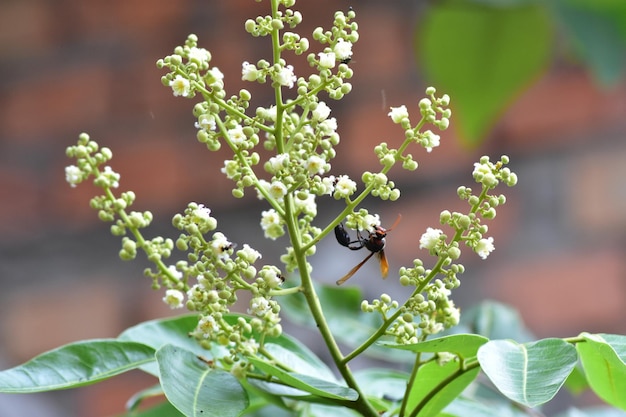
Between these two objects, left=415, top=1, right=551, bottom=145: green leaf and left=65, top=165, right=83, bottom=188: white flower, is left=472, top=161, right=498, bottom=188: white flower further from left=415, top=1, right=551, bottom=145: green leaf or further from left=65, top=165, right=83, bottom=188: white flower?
left=415, top=1, right=551, bottom=145: green leaf

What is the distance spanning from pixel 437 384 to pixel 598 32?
0.32 m

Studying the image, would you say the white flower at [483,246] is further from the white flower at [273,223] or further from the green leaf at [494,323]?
the green leaf at [494,323]

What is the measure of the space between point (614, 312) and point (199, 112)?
927mm

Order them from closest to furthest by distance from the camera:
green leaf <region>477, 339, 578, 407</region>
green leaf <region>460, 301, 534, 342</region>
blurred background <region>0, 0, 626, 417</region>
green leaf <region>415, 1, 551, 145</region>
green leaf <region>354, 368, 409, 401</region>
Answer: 1. green leaf <region>477, 339, 578, 407</region>
2. green leaf <region>354, 368, 409, 401</region>
3. green leaf <region>460, 301, 534, 342</region>
4. green leaf <region>415, 1, 551, 145</region>
5. blurred background <region>0, 0, 626, 417</region>

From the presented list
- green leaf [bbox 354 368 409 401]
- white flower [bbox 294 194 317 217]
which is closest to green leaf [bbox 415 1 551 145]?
green leaf [bbox 354 368 409 401]

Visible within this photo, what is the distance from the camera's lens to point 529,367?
1.02 feet

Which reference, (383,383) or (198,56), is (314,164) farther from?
(383,383)

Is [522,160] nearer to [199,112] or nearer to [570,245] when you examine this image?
[570,245]

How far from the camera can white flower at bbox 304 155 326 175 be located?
0.30 meters

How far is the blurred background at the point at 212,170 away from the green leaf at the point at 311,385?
0.68 meters

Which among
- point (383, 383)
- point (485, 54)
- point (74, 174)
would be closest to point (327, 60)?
point (74, 174)

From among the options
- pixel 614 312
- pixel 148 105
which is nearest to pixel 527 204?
pixel 614 312

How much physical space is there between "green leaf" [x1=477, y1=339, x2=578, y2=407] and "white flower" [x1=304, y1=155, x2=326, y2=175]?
90mm

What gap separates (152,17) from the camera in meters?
1.25
